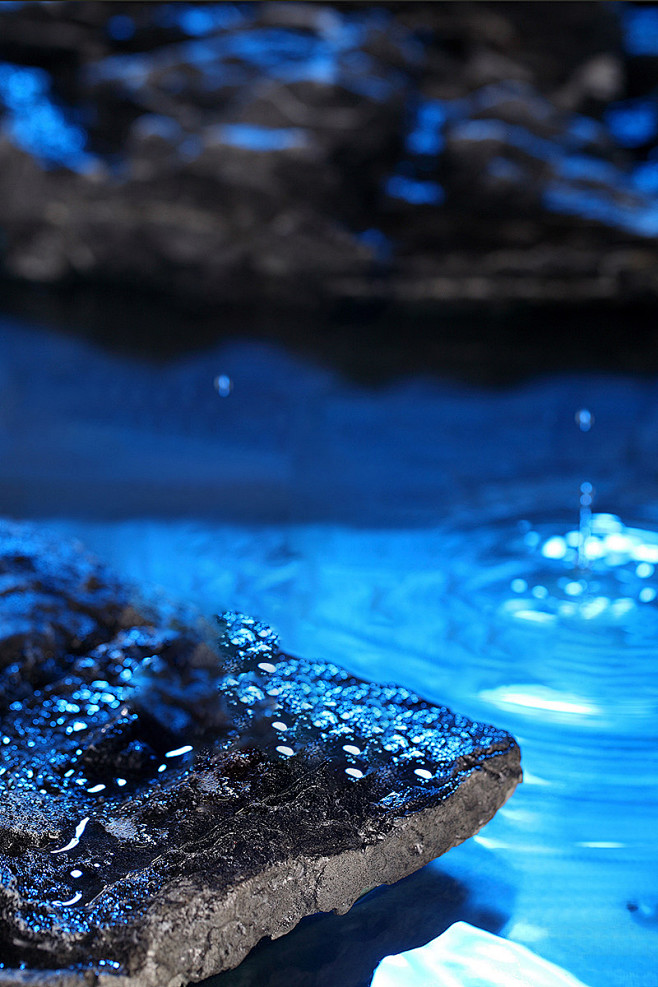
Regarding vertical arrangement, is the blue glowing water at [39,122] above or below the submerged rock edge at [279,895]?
above

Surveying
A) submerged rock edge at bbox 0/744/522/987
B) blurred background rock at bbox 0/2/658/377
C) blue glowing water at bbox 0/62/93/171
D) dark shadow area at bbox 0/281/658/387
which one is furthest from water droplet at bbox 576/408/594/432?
blue glowing water at bbox 0/62/93/171

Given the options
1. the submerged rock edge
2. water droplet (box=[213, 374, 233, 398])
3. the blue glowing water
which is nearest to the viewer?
the submerged rock edge

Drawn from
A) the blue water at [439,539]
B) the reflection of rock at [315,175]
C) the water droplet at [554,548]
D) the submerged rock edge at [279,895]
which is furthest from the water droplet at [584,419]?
the submerged rock edge at [279,895]

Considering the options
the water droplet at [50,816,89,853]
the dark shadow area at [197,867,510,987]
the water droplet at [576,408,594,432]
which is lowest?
the dark shadow area at [197,867,510,987]

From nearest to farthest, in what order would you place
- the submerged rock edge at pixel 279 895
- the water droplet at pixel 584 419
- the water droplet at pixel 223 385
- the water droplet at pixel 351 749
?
the submerged rock edge at pixel 279 895 → the water droplet at pixel 351 749 → the water droplet at pixel 584 419 → the water droplet at pixel 223 385

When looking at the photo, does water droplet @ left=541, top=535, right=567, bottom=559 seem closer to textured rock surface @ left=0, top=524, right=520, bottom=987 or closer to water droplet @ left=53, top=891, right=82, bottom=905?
textured rock surface @ left=0, top=524, right=520, bottom=987

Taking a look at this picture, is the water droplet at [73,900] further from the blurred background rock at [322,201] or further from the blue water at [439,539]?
the blurred background rock at [322,201]

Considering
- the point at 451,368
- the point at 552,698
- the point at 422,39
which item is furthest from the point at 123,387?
the point at 422,39
